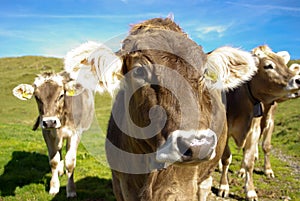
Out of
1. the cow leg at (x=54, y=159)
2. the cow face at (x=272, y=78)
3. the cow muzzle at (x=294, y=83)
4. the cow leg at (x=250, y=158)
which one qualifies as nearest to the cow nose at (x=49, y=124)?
the cow leg at (x=54, y=159)

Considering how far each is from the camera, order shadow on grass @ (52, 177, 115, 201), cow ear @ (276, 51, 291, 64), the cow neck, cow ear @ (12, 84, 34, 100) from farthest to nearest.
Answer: cow ear @ (276, 51, 291, 64) < cow ear @ (12, 84, 34, 100) < the cow neck < shadow on grass @ (52, 177, 115, 201)

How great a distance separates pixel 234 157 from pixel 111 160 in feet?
32.0

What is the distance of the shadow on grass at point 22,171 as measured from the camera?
7.86 metres

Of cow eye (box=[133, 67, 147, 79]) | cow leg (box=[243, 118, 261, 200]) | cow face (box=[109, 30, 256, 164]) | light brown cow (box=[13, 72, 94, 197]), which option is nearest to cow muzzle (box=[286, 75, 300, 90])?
cow leg (box=[243, 118, 261, 200])

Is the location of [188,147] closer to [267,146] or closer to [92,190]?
[92,190]

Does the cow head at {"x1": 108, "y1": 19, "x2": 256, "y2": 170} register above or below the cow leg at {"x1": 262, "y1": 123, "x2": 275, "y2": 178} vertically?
above

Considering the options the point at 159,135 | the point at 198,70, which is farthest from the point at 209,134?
the point at 198,70

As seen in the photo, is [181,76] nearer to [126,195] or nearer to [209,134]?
[209,134]

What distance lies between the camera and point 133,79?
3020 millimetres

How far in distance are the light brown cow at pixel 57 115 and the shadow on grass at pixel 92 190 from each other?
21 centimetres

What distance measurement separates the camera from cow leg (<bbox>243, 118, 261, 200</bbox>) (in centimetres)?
739

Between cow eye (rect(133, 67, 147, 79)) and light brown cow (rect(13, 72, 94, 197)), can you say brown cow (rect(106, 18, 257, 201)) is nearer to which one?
cow eye (rect(133, 67, 147, 79))

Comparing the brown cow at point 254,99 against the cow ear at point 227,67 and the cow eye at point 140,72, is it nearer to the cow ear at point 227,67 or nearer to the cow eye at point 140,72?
the cow ear at point 227,67

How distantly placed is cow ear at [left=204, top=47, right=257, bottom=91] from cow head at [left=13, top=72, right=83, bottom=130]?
4574mm
